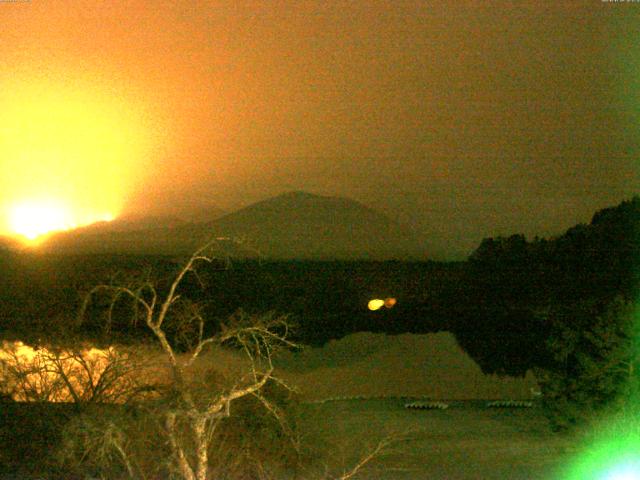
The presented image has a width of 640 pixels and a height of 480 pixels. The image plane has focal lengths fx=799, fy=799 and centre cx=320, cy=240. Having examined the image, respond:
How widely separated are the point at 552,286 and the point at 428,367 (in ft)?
22.7

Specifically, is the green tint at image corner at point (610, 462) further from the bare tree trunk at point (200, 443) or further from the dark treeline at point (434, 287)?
the dark treeline at point (434, 287)

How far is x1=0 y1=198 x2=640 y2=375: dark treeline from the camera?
78.8 feet

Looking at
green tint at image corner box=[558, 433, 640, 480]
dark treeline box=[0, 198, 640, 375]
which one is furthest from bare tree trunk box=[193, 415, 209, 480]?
dark treeline box=[0, 198, 640, 375]

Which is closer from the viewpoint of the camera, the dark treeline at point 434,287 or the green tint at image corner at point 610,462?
the green tint at image corner at point 610,462

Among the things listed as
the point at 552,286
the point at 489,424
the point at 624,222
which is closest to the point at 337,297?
the point at 552,286

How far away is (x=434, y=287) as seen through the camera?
33.9 m


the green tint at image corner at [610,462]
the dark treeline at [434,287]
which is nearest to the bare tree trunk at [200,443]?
the green tint at image corner at [610,462]

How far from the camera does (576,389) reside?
1123cm

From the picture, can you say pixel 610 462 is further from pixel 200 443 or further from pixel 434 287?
pixel 434 287

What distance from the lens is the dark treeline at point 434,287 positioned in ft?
78.8

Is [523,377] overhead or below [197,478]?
Answer: below

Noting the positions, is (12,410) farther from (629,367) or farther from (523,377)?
(523,377)

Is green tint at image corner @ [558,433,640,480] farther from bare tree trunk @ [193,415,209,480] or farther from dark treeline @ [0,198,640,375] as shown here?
dark treeline @ [0,198,640,375]

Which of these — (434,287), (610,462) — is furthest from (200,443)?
(434,287)
